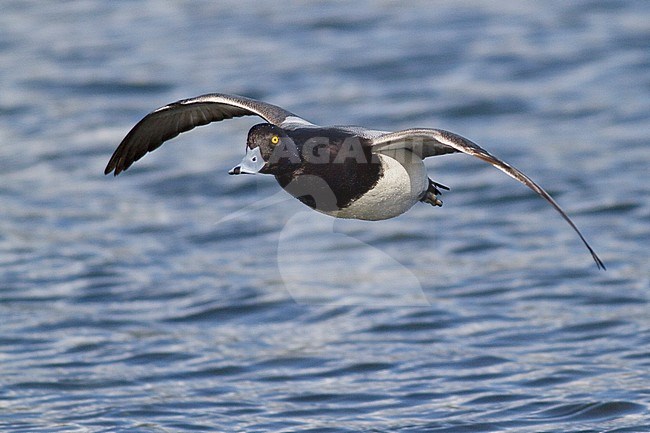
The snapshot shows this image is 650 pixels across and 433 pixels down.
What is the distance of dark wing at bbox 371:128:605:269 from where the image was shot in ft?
19.9

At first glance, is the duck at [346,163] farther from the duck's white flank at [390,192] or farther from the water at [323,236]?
the water at [323,236]

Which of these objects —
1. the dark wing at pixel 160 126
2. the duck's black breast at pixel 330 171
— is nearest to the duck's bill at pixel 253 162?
the duck's black breast at pixel 330 171

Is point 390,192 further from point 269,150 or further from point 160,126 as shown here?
point 160,126

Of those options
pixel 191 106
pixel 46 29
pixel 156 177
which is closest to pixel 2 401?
pixel 191 106

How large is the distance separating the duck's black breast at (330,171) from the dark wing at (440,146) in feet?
0.39

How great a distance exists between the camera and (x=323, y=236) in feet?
39.3

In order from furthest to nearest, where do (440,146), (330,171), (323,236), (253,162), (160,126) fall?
(323,236)
(160,126)
(440,146)
(330,171)
(253,162)

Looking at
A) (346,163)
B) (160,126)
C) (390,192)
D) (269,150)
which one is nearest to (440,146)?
(390,192)

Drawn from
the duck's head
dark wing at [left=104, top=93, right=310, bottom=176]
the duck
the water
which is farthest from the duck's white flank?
the water

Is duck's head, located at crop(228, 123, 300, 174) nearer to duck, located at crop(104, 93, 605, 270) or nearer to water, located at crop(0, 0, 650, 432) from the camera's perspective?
duck, located at crop(104, 93, 605, 270)

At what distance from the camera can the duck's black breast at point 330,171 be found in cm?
680

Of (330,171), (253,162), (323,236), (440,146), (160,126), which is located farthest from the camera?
(323,236)

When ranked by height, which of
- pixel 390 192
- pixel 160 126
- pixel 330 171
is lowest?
pixel 390 192

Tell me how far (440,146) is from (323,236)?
5.10 m
